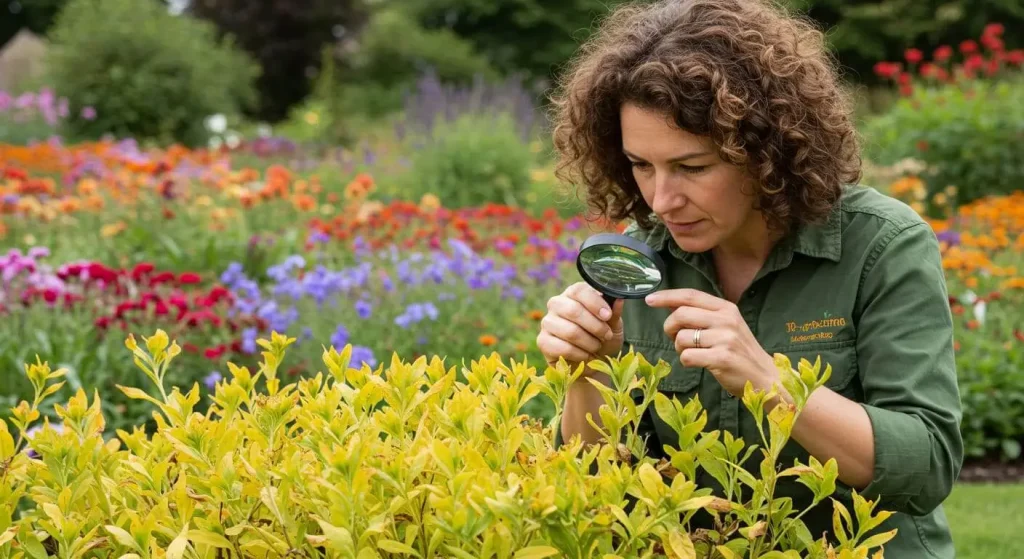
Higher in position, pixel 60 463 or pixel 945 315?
pixel 945 315

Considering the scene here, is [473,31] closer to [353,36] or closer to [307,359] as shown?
[353,36]

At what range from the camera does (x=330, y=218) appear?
7.96 meters

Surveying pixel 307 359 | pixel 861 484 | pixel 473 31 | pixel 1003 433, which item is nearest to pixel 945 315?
pixel 861 484

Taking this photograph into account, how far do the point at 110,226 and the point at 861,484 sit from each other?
547 centimetres

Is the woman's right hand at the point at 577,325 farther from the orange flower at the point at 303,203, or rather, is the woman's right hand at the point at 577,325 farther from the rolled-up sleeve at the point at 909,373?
the orange flower at the point at 303,203

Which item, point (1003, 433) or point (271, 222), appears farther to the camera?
point (271, 222)

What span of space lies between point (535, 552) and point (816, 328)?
2.98 feet

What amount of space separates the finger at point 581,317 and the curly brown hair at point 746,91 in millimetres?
374

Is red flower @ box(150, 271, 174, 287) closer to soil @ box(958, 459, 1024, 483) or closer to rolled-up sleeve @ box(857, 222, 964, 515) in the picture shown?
rolled-up sleeve @ box(857, 222, 964, 515)

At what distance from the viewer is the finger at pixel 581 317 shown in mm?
1771

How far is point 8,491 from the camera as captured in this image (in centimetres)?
157

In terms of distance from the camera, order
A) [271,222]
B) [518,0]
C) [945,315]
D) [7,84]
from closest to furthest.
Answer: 1. [945,315]
2. [271,222]
3. [7,84]
4. [518,0]

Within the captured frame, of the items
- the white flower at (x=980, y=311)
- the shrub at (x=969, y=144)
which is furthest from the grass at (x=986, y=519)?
the shrub at (x=969, y=144)

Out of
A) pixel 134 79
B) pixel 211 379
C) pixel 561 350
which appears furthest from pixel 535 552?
pixel 134 79
